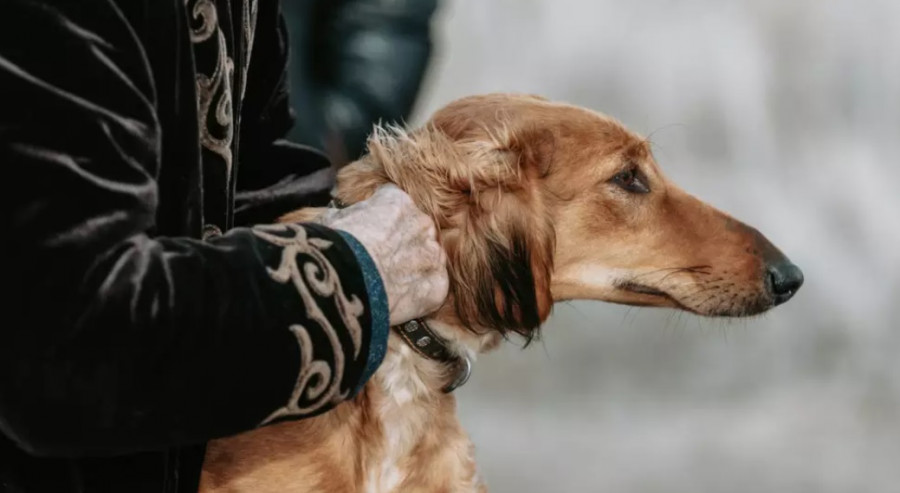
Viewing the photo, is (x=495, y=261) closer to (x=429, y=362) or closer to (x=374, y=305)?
(x=429, y=362)

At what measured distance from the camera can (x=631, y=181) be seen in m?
1.76

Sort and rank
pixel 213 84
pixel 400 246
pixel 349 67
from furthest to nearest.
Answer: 1. pixel 349 67
2. pixel 400 246
3. pixel 213 84

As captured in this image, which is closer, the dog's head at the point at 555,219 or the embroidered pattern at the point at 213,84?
the embroidered pattern at the point at 213,84

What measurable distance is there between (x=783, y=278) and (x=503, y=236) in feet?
1.63

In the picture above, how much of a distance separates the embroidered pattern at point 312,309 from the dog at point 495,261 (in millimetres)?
381

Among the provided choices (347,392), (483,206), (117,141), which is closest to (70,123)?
(117,141)

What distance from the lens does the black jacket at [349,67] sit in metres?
1.85

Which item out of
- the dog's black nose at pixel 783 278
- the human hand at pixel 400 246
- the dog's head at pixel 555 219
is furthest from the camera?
the dog's black nose at pixel 783 278

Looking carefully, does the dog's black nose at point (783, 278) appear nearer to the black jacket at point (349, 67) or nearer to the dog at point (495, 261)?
the dog at point (495, 261)

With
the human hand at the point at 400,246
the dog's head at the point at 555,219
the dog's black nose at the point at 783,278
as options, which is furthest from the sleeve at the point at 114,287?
the dog's black nose at the point at 783,278

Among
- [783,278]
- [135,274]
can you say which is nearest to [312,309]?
[135,274]

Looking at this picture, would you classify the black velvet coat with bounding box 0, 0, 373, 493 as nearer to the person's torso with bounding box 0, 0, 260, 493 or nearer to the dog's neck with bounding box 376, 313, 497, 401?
the person's torso with bounding box 0, 0, 260, 493

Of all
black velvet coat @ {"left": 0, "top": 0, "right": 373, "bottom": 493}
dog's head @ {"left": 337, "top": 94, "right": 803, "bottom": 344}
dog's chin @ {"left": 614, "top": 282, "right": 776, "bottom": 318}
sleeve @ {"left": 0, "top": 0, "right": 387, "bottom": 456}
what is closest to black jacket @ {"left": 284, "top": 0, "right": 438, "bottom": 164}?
dog's head @ {"left": 337, "top": 94, "right": 803, "bottom": 344}

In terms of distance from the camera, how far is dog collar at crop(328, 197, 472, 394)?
60.6 inches
